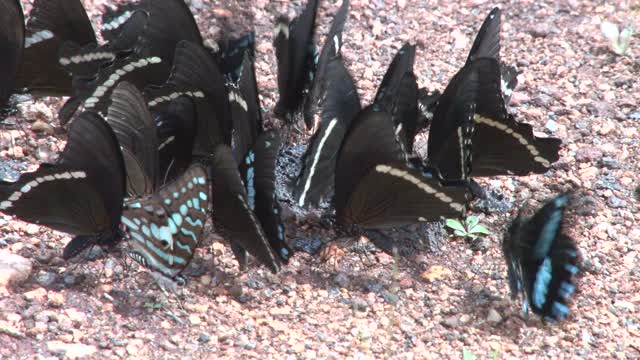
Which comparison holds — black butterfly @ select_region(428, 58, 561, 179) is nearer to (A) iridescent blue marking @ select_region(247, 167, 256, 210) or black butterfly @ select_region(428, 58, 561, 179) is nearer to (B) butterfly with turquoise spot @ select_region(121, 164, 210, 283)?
(A) iridescent blue marking @ select_region(247, 167, 256, 210)

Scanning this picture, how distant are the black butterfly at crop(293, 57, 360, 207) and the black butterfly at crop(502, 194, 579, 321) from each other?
3.14 ft

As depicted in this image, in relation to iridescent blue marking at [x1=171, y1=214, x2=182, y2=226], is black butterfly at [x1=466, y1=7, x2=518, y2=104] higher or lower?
higher

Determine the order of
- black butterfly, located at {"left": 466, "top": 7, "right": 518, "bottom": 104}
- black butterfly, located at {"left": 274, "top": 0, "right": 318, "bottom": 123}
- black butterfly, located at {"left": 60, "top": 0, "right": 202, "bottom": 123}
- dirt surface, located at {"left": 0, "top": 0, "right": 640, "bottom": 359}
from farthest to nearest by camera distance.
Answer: black butterfly, located at {"left": 274, "top": 0, "right": 318, "bottom": 123}
black butterfly, located at {"left": 466, "top": 7, "right": 518, "bottom": 104}
black butterfly, located at {"left": 60, "top": 0, "right": 202, "bottom": 123}
dirt surface, located at {"left": 0, "top": 0, "right": 640, "bottom": 359}

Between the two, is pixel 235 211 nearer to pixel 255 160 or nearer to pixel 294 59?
pixel 255 160

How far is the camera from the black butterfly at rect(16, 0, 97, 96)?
5238 millimetres

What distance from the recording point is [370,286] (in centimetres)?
450

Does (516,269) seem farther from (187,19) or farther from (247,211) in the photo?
(187,19)

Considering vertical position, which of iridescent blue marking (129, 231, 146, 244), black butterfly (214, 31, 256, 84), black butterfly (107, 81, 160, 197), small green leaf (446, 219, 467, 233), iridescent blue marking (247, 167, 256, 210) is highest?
black butterfly (214, 31, 256, 84)

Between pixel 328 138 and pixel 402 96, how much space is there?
1.55 ft

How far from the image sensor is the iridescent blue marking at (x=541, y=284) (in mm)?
4281

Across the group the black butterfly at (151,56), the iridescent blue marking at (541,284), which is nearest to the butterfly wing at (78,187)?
the black butterfly at (151,56)

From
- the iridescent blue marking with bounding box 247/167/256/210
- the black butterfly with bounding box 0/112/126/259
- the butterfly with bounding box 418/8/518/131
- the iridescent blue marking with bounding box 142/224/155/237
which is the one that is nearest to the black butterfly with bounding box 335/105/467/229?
the iridescent blue marking with bounding box 247/167/256/210

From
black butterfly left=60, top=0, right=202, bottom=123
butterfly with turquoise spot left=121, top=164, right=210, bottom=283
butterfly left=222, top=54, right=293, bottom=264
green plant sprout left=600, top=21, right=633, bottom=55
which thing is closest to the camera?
butterfly with turquoise spot left=121, top=164, right=210, bottom=283

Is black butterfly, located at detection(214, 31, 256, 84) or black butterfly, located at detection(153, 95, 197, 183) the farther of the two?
black butterfly, located at detection(214, 31, 256, 84)
